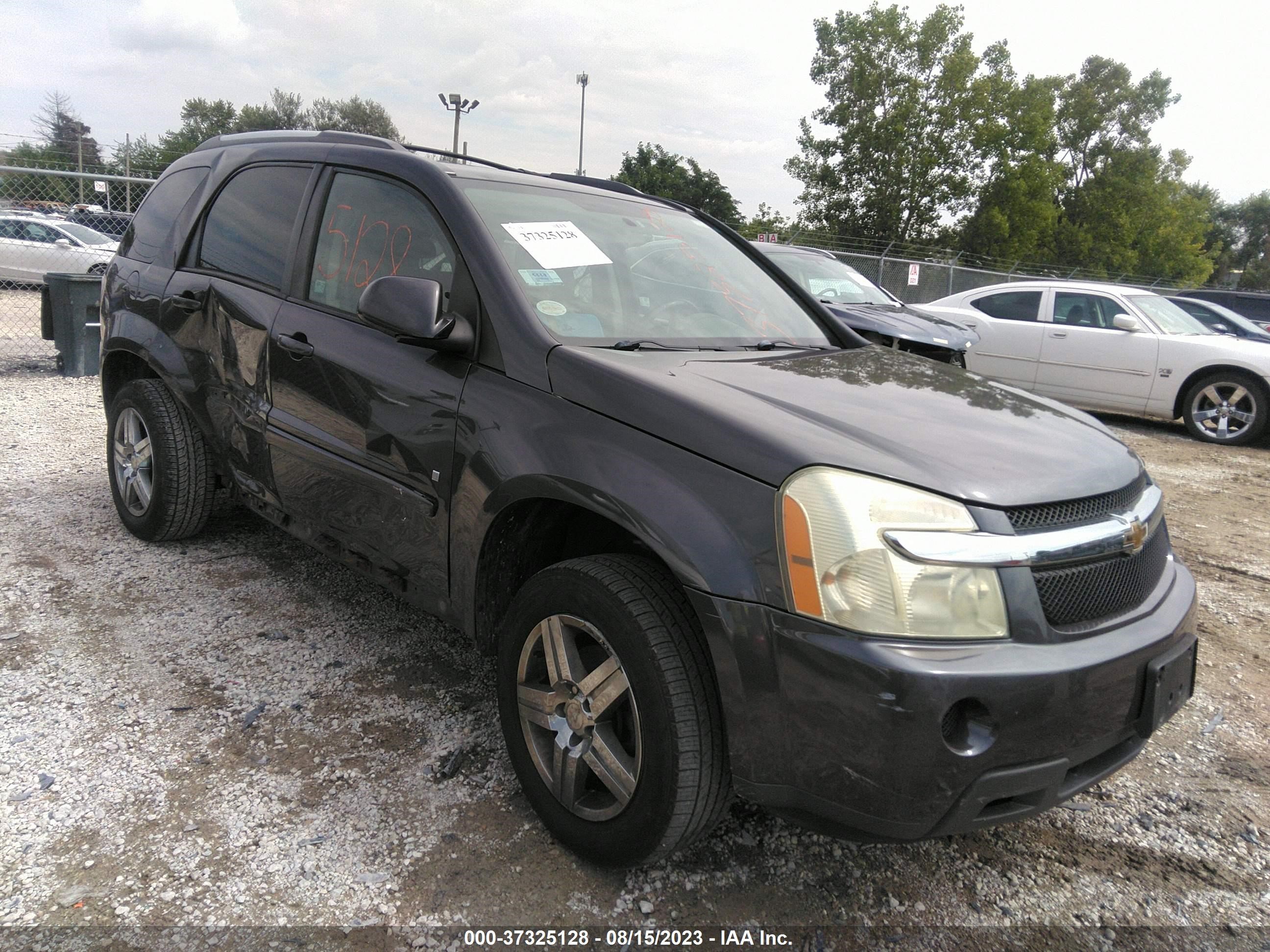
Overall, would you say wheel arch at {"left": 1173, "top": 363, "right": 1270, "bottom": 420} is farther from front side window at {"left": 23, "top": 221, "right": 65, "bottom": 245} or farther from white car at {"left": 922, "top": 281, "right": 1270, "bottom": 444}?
front side window at {"left": 23, "top": 221, "right": 65, "bottom": 245}

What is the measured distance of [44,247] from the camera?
52.4 feet

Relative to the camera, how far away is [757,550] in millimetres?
1815

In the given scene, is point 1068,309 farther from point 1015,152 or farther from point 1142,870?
point 1015,152

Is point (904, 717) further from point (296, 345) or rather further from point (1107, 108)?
point (1107, 108)

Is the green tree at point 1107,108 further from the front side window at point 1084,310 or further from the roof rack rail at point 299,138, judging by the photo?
the roof rack rail at point 299,138

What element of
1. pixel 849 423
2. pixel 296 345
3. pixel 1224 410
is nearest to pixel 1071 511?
pixel 849 423

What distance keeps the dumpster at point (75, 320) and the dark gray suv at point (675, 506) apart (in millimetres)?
5754

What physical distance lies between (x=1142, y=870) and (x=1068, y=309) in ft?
29.4

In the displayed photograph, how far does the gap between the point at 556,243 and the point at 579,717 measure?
1457 millimetres

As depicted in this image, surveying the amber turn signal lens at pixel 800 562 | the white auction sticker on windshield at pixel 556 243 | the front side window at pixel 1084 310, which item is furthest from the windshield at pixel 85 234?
the amber turn signal lens at pixel 800 562

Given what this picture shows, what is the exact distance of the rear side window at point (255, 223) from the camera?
328 centimetres

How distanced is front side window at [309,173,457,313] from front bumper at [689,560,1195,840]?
59.0 inches

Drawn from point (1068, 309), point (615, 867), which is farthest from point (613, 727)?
point (1068, 309)

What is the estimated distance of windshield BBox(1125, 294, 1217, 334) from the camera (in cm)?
953
